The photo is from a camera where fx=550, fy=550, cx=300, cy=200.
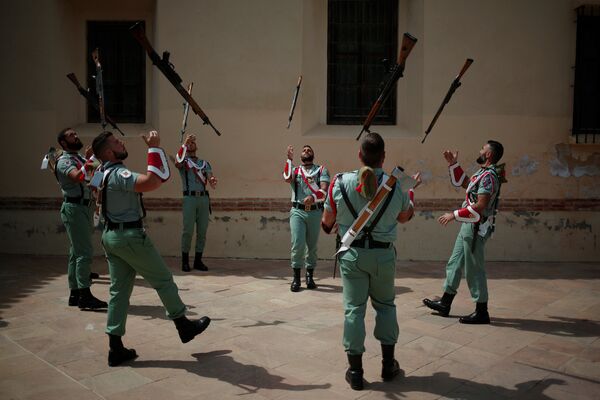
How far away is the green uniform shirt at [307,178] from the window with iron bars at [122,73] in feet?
14.8

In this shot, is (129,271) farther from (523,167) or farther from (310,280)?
(523,167)

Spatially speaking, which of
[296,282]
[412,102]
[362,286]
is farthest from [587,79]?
[362,286]

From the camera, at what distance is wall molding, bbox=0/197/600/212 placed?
9.99 meters

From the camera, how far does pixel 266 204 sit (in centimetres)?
1016

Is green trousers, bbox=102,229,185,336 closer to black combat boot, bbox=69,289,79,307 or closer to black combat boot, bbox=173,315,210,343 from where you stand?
black combat boot, bbox=173,315,210,343

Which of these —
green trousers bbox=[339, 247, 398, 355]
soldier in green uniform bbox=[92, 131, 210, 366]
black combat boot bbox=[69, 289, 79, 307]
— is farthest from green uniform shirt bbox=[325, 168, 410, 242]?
black combat boot bbox=[69, 289, 79, 307]

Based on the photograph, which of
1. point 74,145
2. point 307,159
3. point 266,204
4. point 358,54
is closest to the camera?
point 74,145

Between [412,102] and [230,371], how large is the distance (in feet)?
23.1

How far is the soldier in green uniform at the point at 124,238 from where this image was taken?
4.73 meters

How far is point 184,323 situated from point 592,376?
3.60m

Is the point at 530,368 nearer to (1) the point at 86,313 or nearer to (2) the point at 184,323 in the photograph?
(2) the point at 184,323

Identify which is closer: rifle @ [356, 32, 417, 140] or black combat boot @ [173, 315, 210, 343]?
black combat boot @ [173, 315, 210, 343]

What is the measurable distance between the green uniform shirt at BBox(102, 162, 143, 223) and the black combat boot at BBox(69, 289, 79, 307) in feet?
8.20

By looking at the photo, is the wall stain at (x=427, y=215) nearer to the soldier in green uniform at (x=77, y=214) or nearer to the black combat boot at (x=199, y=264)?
the black combat boot at (x=199, y=264)
